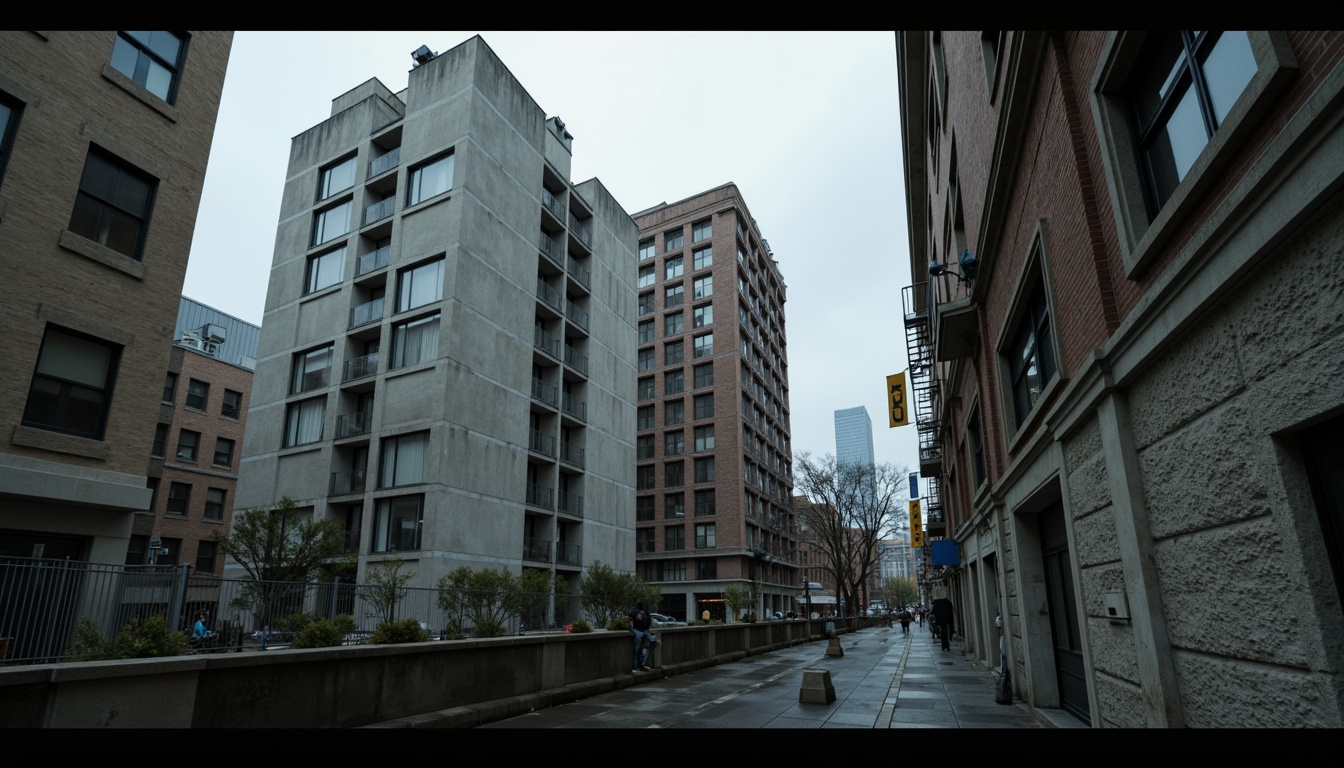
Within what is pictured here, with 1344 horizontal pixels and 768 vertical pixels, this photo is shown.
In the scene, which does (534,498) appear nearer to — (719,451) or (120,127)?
(120,127)

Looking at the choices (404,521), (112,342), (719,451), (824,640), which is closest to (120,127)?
(112,342)

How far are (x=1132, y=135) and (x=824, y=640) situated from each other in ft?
127

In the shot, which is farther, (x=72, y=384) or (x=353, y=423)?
(x=353, y=423)

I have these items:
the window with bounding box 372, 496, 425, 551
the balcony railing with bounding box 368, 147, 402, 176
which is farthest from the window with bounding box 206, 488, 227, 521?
the balcony railing with bounding box 368, 147, 402, 176

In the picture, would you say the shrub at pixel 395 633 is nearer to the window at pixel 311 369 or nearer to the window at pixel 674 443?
the window at pixel 311 369

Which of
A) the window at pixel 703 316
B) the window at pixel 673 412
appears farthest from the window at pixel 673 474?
the window at pixel 703 316

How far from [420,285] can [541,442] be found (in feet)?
31.5

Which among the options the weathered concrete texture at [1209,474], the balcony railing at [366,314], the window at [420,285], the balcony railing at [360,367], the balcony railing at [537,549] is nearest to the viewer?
the weathered concrete texture at [1209,474]

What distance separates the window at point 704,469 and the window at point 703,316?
12.7 m

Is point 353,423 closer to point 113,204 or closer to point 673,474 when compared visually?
point 113,204

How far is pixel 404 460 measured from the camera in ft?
95.8

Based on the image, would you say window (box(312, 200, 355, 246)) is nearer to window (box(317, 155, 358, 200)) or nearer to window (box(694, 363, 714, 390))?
window (box(317, 155, 358, 200))

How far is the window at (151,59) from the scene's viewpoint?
15329 mm

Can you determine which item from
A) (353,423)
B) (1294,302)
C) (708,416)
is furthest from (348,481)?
(708,416)
